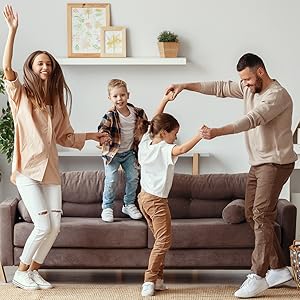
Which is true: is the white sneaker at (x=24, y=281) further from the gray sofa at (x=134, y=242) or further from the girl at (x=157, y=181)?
the girl at (x=157, y=181)

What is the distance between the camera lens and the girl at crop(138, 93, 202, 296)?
207 inches

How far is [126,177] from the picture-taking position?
5.93 m

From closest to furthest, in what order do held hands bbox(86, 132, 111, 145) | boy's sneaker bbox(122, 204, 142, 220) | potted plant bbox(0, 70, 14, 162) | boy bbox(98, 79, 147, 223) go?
held hands bbox(86, 132, 111, 145) < boy bbox(98, 79, 147, 223) < boy's sneaker bbox(122, 204, 142, 220) < potted plant bbox(0, 70, 14, 162)

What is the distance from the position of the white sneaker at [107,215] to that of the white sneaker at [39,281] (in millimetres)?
570

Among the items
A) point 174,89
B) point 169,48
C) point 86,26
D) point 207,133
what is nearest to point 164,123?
point 174,89

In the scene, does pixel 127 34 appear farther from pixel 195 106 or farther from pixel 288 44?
pixel 288 44

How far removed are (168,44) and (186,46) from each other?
0.81ft

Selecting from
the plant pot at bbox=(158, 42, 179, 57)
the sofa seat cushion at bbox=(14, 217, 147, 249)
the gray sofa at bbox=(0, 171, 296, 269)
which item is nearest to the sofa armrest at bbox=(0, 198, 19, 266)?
the gray sofa at bbox=(0, 171, 296, 269)

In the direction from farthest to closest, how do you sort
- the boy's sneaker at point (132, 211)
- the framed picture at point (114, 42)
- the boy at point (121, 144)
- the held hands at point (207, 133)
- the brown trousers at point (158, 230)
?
the framed picture at point (114, 42)
the boy's sneaker at point (132, 211)
the boy at point (121, 144)
the brown trousers at point (158, 230)
the held hands at point (207, 133)

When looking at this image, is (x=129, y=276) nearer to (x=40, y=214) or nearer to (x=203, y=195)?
(x=203, y=195)

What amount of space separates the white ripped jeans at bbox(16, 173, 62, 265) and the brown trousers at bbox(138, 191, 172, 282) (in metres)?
0.56

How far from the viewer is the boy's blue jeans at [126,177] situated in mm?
5844

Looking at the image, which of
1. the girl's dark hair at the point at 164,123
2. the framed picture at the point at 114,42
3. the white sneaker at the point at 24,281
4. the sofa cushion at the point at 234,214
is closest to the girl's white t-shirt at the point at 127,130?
the girl's dark hair at the point at 164,123

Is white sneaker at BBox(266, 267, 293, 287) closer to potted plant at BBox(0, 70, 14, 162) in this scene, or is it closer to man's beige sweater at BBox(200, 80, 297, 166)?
man's beige sweater at BBox(200, 80, 297, 166)
